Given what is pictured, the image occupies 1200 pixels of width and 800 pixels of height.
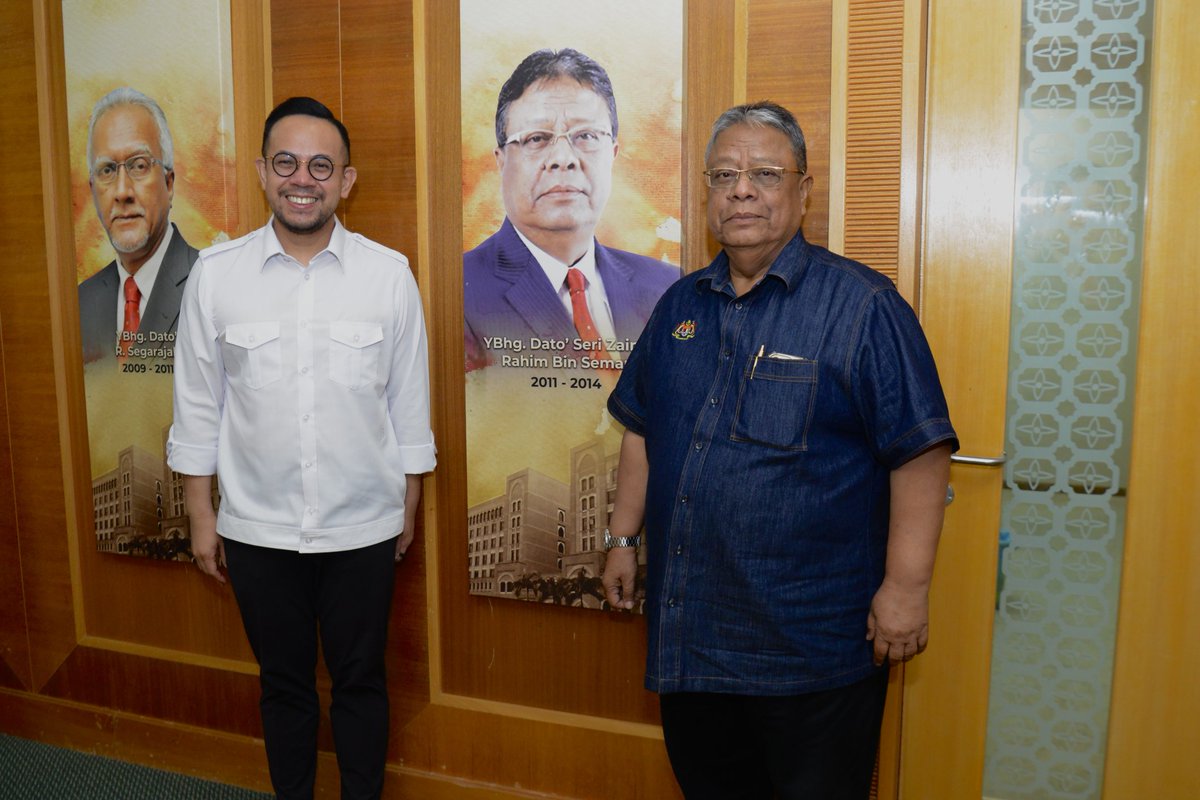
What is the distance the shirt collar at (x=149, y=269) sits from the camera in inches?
93.0

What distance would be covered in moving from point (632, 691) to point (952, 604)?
778 millimetres

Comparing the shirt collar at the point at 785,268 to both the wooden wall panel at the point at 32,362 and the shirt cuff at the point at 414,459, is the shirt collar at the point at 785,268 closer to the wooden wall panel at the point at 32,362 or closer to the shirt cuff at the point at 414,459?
the shirt cuff at the point at 414,459

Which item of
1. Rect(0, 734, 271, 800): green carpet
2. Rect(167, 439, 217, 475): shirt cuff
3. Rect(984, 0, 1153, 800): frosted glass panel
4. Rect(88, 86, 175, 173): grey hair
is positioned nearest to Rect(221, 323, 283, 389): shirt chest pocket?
Rect(167, 439, 217, 475): shirt cuff

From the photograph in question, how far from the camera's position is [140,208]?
7.79 ft

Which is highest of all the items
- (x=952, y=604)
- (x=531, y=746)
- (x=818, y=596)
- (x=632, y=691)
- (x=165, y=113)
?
(x=165, y=113)

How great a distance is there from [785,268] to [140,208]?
6.29 ft

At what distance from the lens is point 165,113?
2311 mm

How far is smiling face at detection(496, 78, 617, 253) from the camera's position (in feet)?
6.33

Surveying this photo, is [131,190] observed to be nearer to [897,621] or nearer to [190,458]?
[190,458]

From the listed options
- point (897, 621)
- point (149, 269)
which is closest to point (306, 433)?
point (149, 269)

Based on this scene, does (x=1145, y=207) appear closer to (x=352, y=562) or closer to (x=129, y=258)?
(x=352, y=562)

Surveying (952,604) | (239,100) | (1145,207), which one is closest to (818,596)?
(952,604)

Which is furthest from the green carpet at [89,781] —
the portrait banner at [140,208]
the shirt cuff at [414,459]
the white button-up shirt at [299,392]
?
the shirt cuff at [414,459]

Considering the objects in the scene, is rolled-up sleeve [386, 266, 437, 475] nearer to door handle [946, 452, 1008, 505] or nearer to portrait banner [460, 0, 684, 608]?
portrait banner [460, 0, 684, 608]
